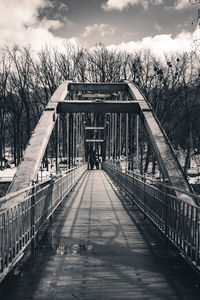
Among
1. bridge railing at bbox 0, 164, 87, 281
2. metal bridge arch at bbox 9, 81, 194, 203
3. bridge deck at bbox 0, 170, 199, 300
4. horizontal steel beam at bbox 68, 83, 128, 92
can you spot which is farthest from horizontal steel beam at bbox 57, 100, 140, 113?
bridge railing at bbox 0, 164, 87, 281

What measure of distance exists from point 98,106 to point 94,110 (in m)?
0.18

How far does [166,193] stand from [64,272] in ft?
7.27

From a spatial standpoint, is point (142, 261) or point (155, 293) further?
point (142, 261)

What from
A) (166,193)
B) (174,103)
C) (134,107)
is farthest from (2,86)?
(166,193)

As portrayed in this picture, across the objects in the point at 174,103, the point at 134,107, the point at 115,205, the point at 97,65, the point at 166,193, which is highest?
the point at 97,65

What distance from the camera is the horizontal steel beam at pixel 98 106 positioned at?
1135cm

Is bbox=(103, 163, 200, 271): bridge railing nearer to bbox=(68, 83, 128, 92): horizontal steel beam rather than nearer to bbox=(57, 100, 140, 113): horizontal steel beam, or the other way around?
bbox=(57, 100, 140, 113): horizontal steel beam

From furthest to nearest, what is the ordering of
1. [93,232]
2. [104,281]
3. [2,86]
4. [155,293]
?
1. [2,86]
2. [93,232]
3. [104,281]
4. [155,293]

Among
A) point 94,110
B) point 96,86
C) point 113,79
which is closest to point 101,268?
point 94,110

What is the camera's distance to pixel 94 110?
11.6 metres

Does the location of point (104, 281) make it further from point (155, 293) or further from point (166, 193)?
point (166, 193)

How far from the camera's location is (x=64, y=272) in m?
4.12

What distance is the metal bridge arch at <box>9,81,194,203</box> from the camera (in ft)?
21.8

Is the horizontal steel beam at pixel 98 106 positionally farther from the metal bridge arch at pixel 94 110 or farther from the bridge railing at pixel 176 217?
the bridge railing at pixel 176 217
